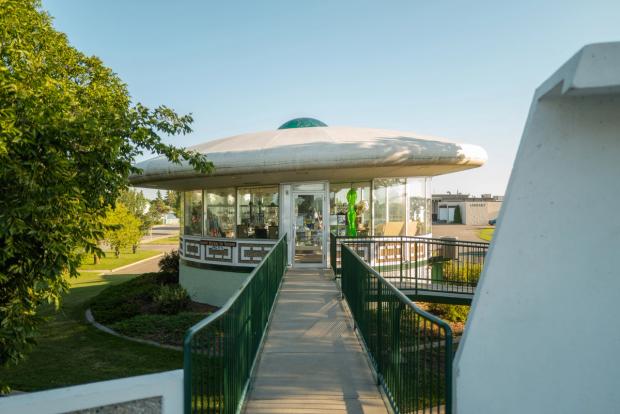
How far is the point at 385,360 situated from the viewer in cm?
502

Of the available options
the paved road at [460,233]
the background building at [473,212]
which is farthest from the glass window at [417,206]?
the background building at [473,212]

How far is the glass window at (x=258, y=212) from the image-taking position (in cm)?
1562

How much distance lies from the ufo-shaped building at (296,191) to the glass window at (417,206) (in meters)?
0.04

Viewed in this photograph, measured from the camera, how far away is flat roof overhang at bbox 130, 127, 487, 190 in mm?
12477

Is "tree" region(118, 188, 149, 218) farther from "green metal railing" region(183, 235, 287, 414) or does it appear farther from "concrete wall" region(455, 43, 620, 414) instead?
"concrete wall" region(455, 43, 620, 414)

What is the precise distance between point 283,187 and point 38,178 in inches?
413

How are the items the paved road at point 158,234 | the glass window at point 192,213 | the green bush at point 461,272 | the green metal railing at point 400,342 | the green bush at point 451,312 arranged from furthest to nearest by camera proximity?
1. the paved road at point 158,234
2. the glass window at point 192,213
3. the green bush at point 451,312
4. the green bush at point 461,272
5. the green metal railing at point 400,342

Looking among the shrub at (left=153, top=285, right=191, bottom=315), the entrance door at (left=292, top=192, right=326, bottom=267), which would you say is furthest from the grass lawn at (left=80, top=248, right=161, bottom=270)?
the entrance door at (left=292, top=192, right=326, bottom=267)

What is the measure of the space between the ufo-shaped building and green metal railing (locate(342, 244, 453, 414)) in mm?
6606

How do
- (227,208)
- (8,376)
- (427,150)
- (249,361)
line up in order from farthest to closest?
(227,208)
(427,150)
(8,376)
(249,361)

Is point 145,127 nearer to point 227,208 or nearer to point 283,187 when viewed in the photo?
point 283,187

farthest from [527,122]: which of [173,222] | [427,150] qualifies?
[173,222]

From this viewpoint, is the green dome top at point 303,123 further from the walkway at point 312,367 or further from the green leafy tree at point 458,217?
the green leafy tree at point 458,217

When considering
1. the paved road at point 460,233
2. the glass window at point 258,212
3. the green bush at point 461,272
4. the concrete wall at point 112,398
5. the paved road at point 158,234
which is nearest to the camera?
the concrete wall at point 112,398
